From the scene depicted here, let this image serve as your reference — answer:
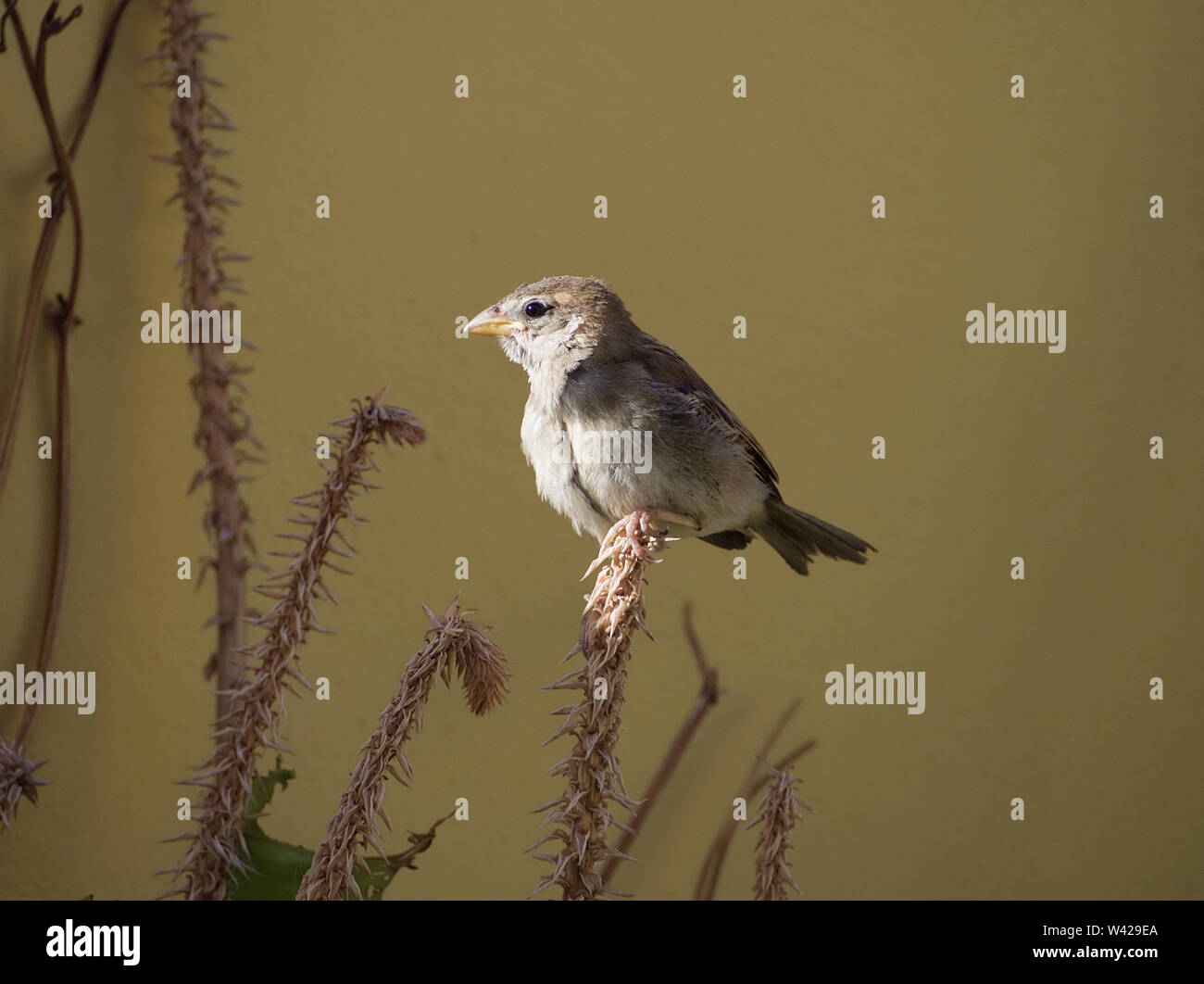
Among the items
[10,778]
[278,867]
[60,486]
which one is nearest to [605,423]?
[278,867]

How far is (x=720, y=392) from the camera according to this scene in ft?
7.63

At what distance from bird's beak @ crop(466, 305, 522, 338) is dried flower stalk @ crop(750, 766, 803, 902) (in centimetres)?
65

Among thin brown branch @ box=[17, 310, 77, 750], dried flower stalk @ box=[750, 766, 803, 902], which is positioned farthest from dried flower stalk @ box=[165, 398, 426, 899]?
thin brown branch @ box=[17, 310, 77, 750]

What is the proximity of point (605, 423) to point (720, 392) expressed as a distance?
0.83 meters

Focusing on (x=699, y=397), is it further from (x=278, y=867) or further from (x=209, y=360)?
(x=278, y=867)

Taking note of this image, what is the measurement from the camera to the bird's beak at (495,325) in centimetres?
156

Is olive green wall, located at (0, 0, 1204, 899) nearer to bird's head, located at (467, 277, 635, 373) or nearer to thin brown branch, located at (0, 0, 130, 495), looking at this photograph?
thin brown branch, located at (0, 0, 130, 495)

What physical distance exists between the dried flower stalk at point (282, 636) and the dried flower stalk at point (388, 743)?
0.15 m

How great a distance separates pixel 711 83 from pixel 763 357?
50 centimetres

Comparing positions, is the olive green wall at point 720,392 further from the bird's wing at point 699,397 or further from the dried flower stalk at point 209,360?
the bird's wing at point 699,397

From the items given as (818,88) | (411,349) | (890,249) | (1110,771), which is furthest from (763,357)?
(1110,771)

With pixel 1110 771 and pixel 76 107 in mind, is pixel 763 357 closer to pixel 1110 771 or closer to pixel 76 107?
pixel 1110 771

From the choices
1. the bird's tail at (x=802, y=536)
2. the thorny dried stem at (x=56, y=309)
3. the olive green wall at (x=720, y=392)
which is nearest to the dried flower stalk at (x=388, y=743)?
the bird's tail at (x=802, y=536)

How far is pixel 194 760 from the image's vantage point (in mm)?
2168
